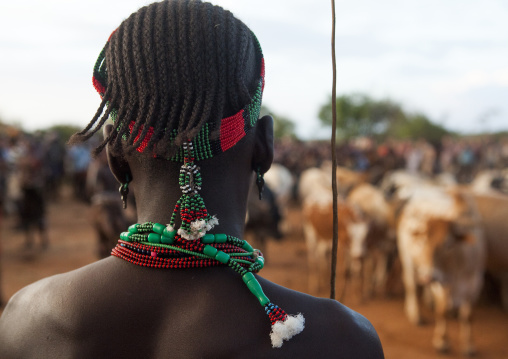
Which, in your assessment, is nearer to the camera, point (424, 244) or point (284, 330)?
point (284, 330)

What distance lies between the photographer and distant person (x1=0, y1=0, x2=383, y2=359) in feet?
3.37

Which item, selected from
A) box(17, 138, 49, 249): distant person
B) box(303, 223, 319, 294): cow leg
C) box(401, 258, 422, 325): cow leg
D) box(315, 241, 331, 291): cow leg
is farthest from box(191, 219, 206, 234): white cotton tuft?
box(17, 138, 49, 249): distant person

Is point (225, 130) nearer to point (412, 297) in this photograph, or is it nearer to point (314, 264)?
point (412, 297)

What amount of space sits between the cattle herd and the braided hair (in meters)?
4.89

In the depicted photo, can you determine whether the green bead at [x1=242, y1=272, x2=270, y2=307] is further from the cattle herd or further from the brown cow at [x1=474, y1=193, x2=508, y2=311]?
the brown cow at [x1=474, y1=193, x2=508, y2=311]

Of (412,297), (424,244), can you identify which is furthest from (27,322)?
(412,297)

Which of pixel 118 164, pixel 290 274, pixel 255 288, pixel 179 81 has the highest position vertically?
pixel 179 81

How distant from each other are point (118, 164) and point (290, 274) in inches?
306

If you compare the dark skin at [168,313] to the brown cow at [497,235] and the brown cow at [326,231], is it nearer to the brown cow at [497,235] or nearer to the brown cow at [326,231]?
the brown cow at [326,231]

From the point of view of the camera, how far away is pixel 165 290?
1073 millimetres

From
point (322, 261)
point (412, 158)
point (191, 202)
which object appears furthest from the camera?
point (412, 158)

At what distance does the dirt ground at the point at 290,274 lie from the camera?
578 centimetres

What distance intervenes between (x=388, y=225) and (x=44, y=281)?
6987 mm

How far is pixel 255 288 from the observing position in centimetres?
105
